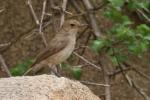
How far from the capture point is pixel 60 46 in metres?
8.68

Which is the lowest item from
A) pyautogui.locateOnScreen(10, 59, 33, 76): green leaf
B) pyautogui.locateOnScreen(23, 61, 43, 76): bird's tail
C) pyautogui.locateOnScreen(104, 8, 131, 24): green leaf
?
pyautogui.locateOnScreen(23, 61, 43, 76): bird's tail

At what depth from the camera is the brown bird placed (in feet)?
27.8

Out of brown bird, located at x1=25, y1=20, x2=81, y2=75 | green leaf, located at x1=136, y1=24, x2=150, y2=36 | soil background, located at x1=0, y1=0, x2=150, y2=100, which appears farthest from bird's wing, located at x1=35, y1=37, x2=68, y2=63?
soil background, located at x1=0, y1=0, x2=150, y2=100

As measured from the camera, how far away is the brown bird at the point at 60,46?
8484 mm

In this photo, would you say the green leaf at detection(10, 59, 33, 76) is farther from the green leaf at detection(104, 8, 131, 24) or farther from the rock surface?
the rock surface

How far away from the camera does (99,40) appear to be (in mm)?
7762

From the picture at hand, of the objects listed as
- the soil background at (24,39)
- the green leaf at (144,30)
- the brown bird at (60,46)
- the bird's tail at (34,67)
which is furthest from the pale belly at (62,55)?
the soil background at (24,39)

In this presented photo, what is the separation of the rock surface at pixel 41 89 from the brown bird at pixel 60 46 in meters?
2.00

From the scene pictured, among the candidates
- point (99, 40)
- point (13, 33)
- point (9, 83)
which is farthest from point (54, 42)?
point (9, 83)

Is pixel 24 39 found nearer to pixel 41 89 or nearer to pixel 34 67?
pixel 34 67

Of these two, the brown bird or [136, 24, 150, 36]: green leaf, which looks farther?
the brown bird

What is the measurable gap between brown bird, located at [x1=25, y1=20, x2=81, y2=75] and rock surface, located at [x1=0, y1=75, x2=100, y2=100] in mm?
1999

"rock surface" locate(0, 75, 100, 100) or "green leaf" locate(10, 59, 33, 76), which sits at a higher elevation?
"rock surface" locate(0, 75, 100, 100)

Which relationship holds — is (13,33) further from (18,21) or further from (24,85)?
(24,85)
